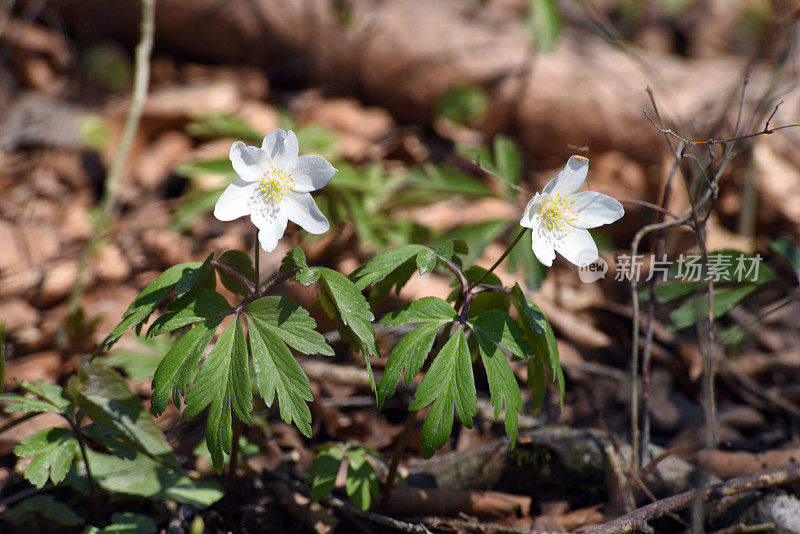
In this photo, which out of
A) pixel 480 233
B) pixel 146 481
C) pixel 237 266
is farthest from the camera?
pixel 480 233

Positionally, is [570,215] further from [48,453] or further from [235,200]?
[48,453]

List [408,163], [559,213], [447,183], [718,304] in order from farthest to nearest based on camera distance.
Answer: [408,163] < [447,183] < [718,304] < [559,213]

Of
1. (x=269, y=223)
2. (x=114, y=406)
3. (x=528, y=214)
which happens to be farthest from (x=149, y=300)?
(x=528, y=214)

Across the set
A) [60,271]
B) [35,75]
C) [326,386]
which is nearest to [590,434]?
[326,386]

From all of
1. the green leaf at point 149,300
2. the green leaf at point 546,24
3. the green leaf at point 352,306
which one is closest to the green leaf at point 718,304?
the green leaf at point 352,306

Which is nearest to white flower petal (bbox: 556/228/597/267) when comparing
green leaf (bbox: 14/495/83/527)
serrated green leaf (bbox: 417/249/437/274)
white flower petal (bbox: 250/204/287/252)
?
serrated green leaf (bbox: 417/249/437/274)

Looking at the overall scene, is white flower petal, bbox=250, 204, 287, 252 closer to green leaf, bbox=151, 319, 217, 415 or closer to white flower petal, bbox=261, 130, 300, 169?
white flower petal, bbox=261, 130, 300, 169
